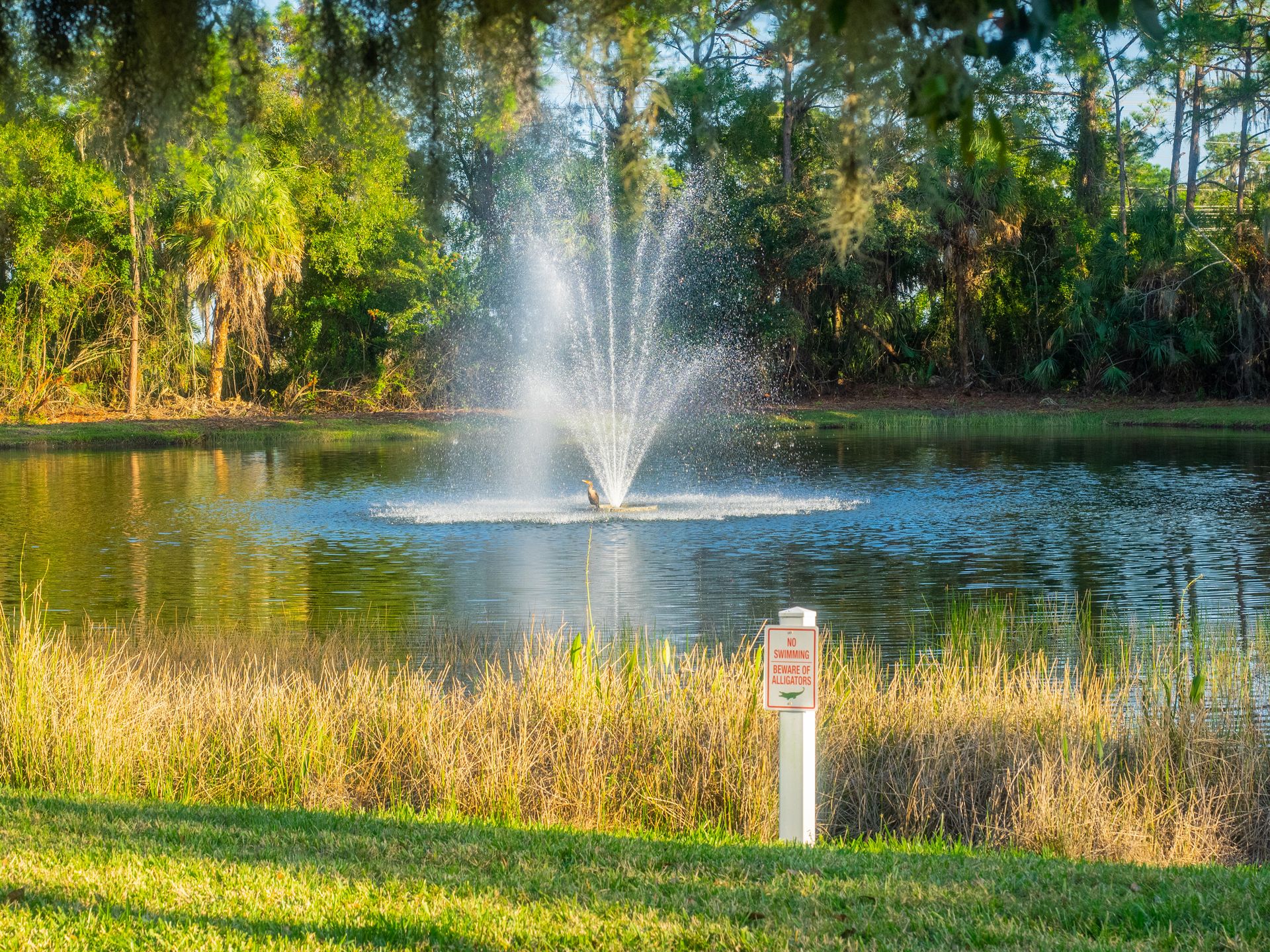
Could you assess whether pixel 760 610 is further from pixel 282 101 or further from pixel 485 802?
pixel 282 101

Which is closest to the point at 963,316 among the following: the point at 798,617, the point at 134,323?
the point at 134,323

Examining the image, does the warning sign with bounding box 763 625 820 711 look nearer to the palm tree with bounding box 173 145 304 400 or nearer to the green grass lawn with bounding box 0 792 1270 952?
the green grass lawn with bounding box 0 792 1270 952

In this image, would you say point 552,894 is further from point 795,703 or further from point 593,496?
point 593,496

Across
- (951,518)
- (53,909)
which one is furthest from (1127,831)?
(951,518)

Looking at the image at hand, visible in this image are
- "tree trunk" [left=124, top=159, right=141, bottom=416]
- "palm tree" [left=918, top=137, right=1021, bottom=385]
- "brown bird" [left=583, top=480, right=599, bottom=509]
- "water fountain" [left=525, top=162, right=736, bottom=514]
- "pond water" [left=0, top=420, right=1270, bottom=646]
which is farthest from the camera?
"water fountain" [left=525, top=162, right=736, bottom=514]

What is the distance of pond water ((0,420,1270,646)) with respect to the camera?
11828 mm

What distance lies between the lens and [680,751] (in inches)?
262

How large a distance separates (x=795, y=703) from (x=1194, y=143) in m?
42.7

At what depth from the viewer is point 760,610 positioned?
11375mm

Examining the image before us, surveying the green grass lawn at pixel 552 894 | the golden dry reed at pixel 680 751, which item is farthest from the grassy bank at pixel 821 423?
the green grass lawn at pixel 552 894

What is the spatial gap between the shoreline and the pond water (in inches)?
190

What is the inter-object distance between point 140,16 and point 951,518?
15395 mm

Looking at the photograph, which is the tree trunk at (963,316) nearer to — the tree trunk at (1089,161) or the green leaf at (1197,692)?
the tree trunk at (1089,161)

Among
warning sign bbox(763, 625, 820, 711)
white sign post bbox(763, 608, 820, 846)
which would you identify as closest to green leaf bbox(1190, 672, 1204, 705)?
white sign post bbox(763, 608, 820, 846)
